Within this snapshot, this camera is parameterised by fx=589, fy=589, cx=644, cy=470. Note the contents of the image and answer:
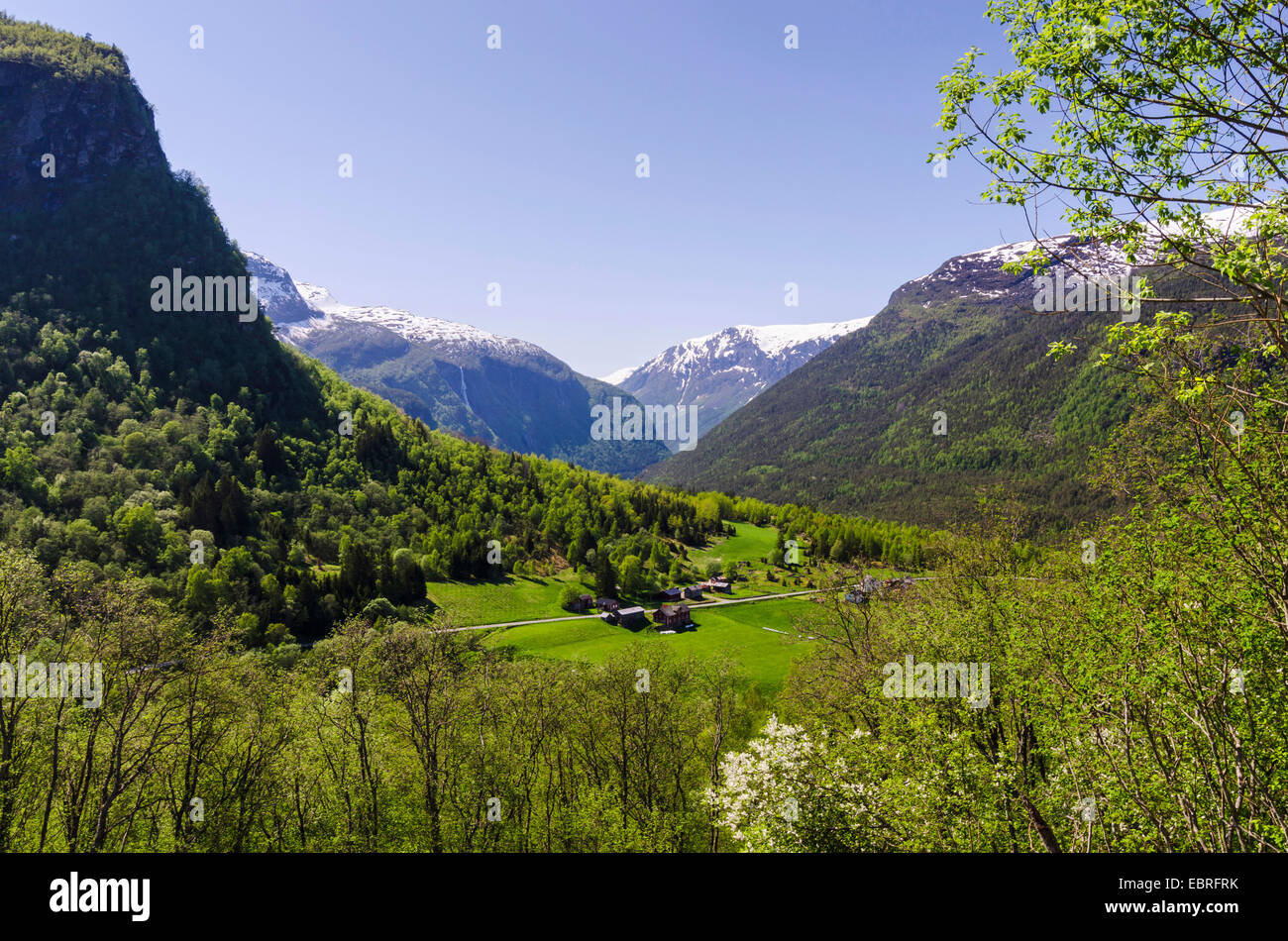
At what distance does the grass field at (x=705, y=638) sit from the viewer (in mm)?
81125

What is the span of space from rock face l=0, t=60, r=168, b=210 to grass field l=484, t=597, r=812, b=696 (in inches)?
8015

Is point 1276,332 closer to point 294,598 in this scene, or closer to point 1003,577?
point 1003,577

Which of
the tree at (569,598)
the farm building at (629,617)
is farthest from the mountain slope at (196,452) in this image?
the farm building at (629,617)

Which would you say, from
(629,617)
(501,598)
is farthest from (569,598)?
(629,617)

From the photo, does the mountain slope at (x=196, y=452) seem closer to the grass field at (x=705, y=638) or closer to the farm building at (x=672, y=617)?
the grass field at (x=705, y=638)

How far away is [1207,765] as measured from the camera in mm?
11867

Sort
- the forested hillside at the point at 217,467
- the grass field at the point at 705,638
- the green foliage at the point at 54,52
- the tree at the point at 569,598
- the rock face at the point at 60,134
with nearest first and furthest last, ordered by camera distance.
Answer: the grass field at the point at 705,638 → the forested hillside at the point at 217,467 → the tree at the point at 569,598 → the rock face at the point at 60,134 → the green foliage at the point at 54,52

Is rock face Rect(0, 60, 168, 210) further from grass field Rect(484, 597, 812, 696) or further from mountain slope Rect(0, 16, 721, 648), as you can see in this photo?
grass field Rect(484, 597, 812, 696)

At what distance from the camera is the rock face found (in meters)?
172

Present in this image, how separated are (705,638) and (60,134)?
9654 inches

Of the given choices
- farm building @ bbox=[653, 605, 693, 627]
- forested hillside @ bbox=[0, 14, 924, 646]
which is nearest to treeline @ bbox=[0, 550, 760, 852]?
forested hillside @ bbox=[0, 14, 924, 646]

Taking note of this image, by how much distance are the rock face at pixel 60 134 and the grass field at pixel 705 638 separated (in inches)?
8015
